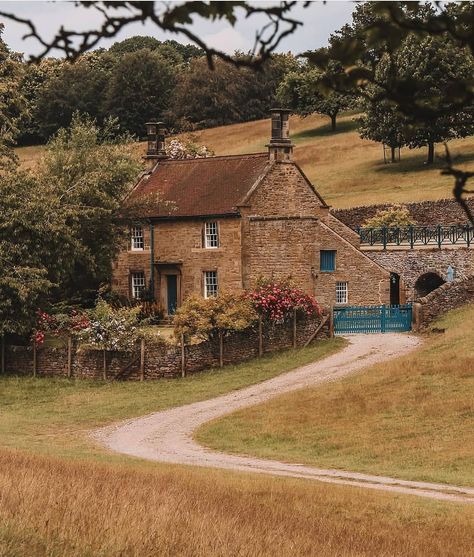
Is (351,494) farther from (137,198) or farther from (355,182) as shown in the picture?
(355,182)

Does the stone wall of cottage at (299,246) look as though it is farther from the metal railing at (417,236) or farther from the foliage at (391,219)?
the foliage at (391,219)

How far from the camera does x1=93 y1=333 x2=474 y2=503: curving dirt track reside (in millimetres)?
25234

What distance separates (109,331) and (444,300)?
16862mm

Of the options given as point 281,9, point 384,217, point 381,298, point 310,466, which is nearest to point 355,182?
point 384,217

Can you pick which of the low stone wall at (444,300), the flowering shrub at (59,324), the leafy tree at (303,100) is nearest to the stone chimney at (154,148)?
the flowering shrub at (59,324)

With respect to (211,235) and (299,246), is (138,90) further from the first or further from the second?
(299,246)

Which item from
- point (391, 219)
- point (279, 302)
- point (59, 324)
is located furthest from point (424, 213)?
point (59, 324)

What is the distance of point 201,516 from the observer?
44.6ft

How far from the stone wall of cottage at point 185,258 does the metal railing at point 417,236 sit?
1182cm

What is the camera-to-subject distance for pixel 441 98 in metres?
6.47

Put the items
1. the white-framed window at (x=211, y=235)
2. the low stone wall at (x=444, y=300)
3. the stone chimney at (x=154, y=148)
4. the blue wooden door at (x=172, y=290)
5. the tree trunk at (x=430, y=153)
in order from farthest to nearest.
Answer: the tree trunk at (x=430, y=153)
the stone chimney at (x=154, y=148)
the blue wooden door at (x=172, y=290)
the white-framed window at (x=211, y=235)
the low stone wall at (x=444, y=300)

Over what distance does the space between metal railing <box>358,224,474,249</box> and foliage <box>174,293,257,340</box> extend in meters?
18.5

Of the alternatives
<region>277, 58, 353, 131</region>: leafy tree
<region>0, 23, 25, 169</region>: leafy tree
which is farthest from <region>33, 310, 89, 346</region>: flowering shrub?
<region>277, 58, 353, 131</region>: leafy tree

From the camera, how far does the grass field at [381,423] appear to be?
2906 centimetres
